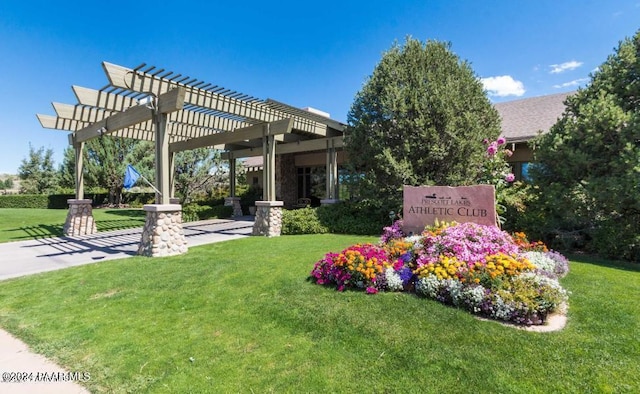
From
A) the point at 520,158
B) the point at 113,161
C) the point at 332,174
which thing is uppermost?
the point at 113,161

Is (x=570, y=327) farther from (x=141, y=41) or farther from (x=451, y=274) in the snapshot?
(x=141, y=41)

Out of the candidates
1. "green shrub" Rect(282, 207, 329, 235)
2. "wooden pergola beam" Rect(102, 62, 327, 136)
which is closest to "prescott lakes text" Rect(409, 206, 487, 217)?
"green shrub" Rect(282, 207, 329, 235)

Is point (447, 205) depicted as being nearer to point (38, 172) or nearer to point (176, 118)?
point (176, 118)

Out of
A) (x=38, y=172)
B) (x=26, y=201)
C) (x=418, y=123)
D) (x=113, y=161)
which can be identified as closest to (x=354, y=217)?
(x=418, y=123)

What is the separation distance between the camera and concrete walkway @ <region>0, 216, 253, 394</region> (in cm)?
281

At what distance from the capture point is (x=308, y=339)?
331 centimetres

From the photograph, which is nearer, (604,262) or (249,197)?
(604,262)

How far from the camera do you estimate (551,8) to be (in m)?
8.98

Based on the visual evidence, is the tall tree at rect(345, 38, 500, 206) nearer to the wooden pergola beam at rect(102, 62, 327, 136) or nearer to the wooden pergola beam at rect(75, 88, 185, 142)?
the wooden pergola beam at rect(102, 62, 327, 136)

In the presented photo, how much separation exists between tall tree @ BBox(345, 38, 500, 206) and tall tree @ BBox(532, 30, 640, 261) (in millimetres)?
2390

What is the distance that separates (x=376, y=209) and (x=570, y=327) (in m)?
8.24

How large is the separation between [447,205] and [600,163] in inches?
146

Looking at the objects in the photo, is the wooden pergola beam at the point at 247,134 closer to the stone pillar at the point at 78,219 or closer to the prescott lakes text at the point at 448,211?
the stone pillar at the point at 78,219

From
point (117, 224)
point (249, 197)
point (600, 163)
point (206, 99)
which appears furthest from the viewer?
point (249, 197)
